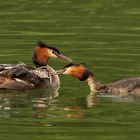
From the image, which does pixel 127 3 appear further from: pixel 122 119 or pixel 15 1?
pixel 122 119

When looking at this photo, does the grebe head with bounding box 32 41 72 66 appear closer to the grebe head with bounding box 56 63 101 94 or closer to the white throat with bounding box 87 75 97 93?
the grebe head with bounding box 56 63 101 94

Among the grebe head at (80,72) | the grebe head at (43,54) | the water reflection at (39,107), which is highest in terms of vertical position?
the grebe head at (43,54)

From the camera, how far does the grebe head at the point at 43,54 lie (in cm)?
1838

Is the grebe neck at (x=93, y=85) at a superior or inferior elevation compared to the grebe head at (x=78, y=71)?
inferior

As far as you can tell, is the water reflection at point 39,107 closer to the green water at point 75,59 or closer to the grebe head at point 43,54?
the green water at point 75,59

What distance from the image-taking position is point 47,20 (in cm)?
2575

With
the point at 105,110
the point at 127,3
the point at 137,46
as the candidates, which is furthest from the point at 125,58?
the point at 127,3

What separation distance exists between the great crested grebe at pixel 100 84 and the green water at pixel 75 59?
213 millimetres

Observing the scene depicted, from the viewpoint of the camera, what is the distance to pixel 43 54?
1848 cm

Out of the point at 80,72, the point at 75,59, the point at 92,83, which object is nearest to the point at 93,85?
the point at 92,83

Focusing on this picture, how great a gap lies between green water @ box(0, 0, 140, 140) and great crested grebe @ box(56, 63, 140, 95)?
0.70ft

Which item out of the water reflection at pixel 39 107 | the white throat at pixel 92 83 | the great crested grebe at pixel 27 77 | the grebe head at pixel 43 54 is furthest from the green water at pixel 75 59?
the grebe head at pixel 43 54

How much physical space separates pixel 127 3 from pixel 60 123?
1526cm

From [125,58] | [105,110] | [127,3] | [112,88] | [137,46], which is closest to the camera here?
[105,110]
